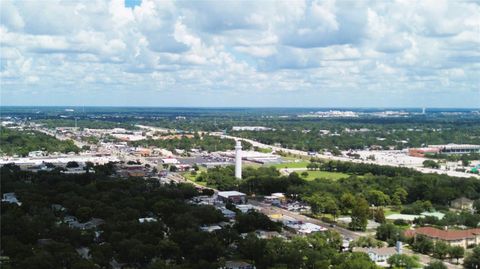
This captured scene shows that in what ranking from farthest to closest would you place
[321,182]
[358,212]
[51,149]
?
[51,149] < [321,182] < [358,212]

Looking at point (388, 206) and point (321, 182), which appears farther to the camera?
point (321, 182)

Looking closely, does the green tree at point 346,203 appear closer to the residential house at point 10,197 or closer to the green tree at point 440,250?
the green tree at point 440,250

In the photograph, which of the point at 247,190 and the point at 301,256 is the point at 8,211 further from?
the point at 247,190

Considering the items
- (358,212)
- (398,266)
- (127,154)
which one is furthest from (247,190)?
(127,154)

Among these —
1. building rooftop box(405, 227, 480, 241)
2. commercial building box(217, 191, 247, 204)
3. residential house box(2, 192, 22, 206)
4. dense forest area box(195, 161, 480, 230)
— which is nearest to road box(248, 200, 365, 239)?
commercial building box(217, 191, 247, 204)

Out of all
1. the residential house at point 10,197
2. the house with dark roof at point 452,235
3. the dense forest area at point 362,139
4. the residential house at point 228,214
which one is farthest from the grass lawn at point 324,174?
the residential house at point 10,197

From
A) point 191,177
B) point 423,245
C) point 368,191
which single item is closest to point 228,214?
point 423,245

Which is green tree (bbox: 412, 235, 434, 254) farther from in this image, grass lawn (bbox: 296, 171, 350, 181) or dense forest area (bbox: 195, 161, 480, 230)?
grass lawn (bbox: 296, 171, 350, 181)
